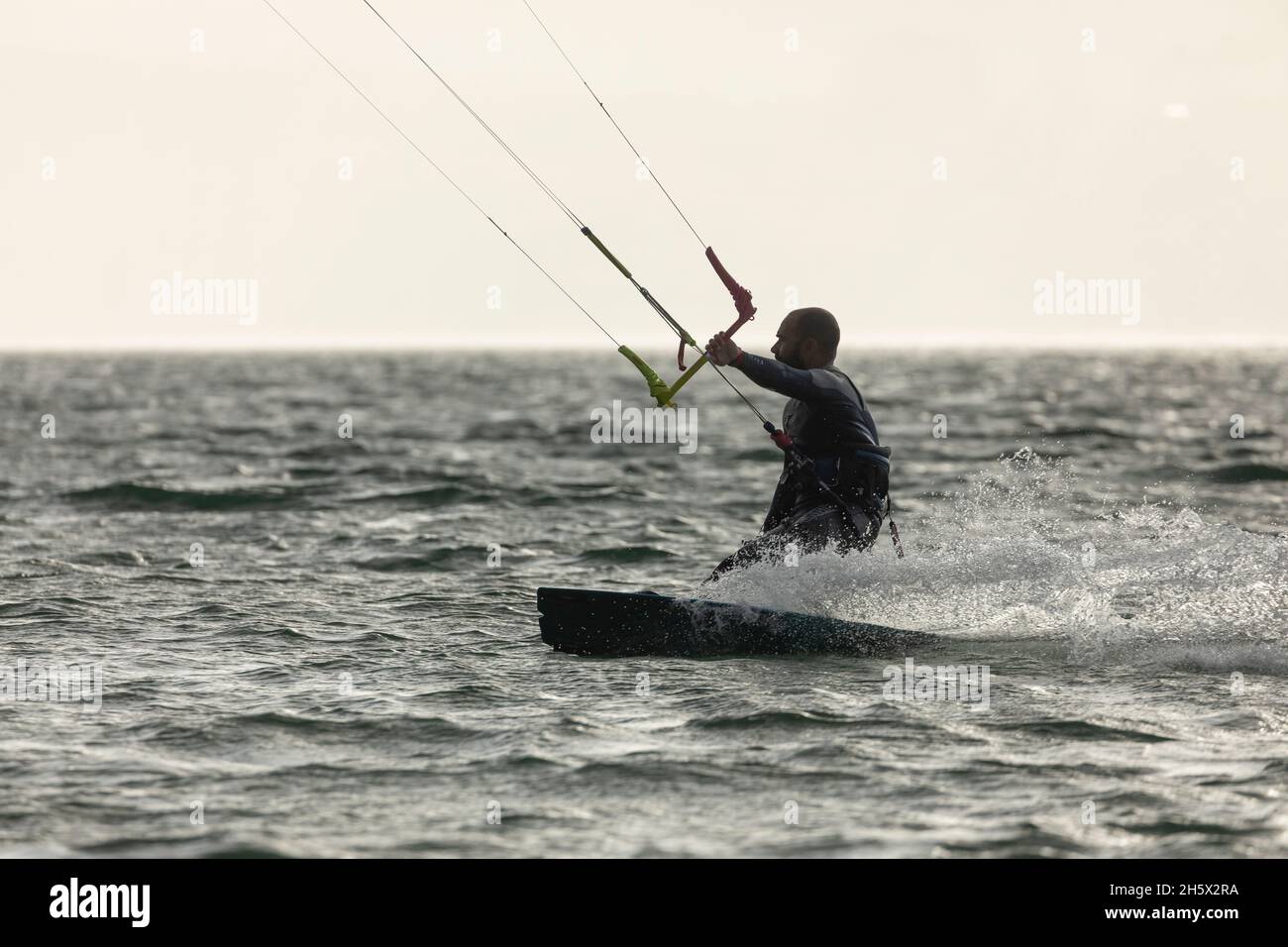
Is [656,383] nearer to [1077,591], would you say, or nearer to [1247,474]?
[1077,591]

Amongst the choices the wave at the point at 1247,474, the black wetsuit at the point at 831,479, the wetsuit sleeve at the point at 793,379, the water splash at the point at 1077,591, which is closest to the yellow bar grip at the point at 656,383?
the wetsuit sleeve at the point at 793,379

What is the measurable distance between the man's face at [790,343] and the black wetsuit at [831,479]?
0.18 meters

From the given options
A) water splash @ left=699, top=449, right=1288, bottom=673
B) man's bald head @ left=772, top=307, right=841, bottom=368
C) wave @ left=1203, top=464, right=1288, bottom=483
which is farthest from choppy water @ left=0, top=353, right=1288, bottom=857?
wave @ left=1203, top=464, right=1288, bottom=483

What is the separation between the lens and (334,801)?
6402mm

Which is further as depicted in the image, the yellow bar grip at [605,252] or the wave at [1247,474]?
the wave at [1247,474]

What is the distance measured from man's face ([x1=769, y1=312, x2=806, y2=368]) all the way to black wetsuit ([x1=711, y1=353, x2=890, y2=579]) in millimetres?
185

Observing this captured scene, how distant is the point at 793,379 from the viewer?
29.6ft

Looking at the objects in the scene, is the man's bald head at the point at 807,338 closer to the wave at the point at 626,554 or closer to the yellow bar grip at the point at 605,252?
the yellow bar grip at the point at 605,252

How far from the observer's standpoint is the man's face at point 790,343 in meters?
9.54

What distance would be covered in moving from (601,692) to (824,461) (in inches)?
88.5

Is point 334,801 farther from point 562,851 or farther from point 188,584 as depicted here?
point 188,584

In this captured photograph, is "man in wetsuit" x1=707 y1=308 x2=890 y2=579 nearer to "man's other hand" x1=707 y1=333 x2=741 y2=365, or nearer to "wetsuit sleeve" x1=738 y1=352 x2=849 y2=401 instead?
"wetsuit sleeve" x1=738 y1=352 x2=849 y2=401


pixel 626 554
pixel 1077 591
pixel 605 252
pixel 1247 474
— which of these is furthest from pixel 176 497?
pixel 1247 474

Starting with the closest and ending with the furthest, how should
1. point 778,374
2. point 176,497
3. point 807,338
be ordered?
point 778,374
point 807,338
point 176,497
